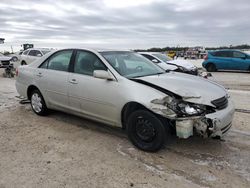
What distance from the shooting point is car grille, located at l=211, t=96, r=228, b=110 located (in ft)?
13.1

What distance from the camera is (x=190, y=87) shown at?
4.19 m

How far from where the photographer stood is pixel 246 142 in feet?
14.8

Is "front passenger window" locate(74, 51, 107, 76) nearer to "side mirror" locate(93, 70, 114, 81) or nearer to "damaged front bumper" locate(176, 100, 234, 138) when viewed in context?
"side mirror" locate(93, 70, 114, 81)

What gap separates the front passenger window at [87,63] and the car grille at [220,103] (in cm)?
185

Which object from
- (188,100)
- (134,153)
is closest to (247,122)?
(188,100)

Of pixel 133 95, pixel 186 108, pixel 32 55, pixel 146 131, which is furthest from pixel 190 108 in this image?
pixel 32 55

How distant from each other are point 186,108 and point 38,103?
3.59 m

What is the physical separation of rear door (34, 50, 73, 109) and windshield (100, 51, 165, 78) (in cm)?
94

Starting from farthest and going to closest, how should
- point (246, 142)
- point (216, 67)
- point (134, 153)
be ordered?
point (216, 67), point (246, 142), point (134, 153)

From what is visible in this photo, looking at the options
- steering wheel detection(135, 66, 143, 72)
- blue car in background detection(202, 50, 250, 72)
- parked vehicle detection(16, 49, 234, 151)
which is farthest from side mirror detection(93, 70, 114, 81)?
blue car in background detection(202, 50, 250, 72)

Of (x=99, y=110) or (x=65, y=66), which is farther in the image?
(x=65, y=66)

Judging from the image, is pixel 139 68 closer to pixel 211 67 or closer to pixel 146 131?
pixel 146 131

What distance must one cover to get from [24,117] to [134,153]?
315 centimetres

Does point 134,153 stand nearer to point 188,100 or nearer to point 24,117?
point 188,100
